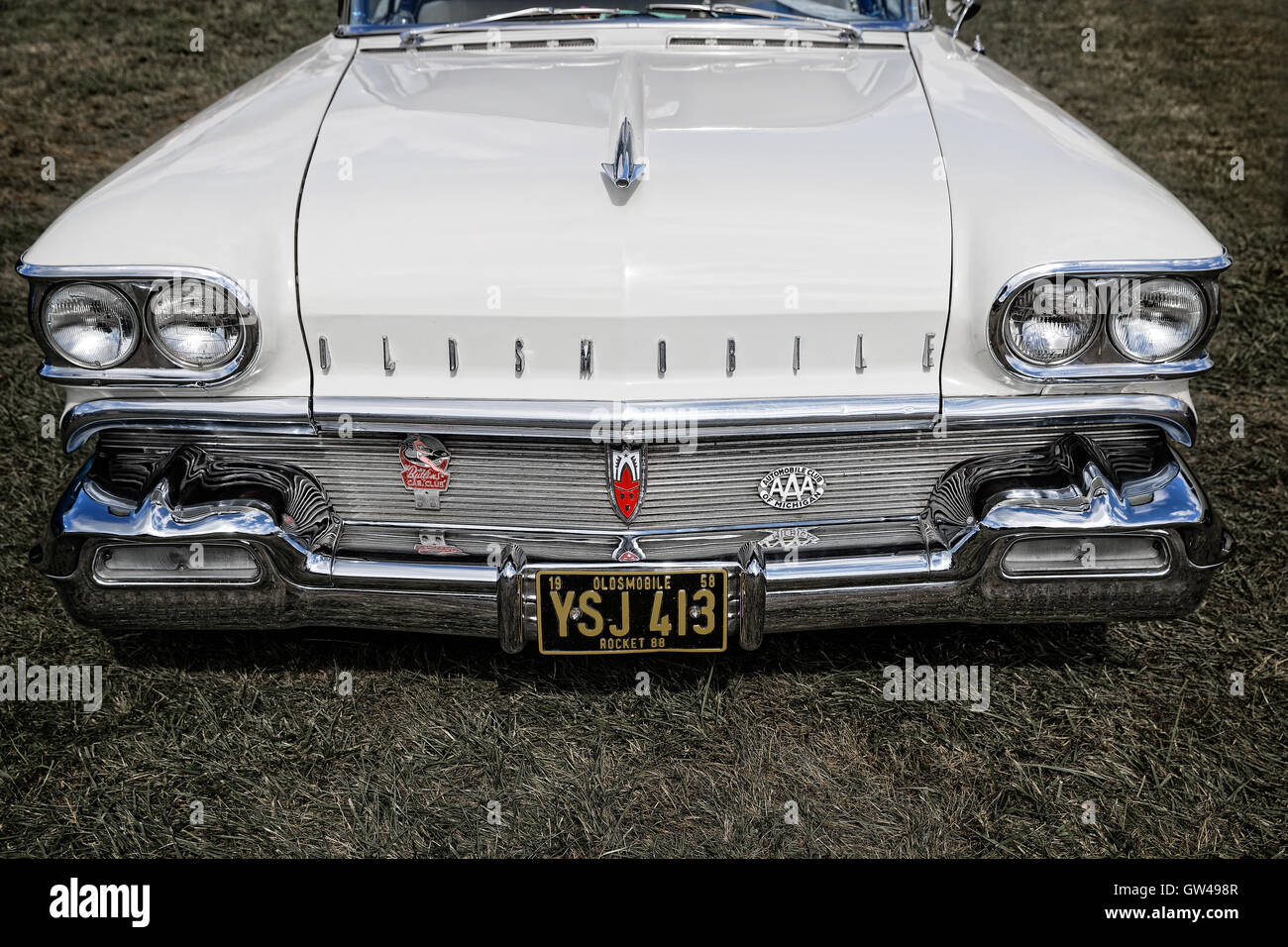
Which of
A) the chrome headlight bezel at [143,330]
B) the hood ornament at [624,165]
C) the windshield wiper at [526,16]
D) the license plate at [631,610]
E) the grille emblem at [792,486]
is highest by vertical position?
the windshield wiper at [526,16]

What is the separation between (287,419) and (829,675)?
131 cm

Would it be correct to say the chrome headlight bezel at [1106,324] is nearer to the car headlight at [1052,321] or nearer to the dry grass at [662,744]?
the car headlight at [1052,321]

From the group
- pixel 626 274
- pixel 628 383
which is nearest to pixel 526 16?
pixel 626 274

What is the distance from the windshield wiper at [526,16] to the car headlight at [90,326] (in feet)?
3.77

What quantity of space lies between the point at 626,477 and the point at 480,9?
60.3 inches

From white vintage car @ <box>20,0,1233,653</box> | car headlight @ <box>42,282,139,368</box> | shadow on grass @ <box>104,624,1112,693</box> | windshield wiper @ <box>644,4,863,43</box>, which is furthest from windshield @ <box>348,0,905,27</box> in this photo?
shadow on grass @ <box>104,624,1112,693</box>

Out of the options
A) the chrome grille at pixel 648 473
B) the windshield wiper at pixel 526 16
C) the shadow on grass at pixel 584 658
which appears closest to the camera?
the chrome grille at pixel 648 473

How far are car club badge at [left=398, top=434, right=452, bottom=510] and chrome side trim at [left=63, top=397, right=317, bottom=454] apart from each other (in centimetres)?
18

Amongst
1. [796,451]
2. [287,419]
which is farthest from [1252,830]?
[287,419]

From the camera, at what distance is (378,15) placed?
3.00 metres

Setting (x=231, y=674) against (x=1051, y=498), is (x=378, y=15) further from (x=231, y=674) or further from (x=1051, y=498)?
(x=1051, y=498)

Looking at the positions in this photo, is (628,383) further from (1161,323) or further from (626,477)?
(1161,323)

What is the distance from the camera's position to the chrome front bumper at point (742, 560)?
2.10 metres

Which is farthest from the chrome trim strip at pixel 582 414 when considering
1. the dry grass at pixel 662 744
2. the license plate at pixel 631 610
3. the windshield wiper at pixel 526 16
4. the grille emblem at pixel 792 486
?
the windshield wiper at pixel 526 16
